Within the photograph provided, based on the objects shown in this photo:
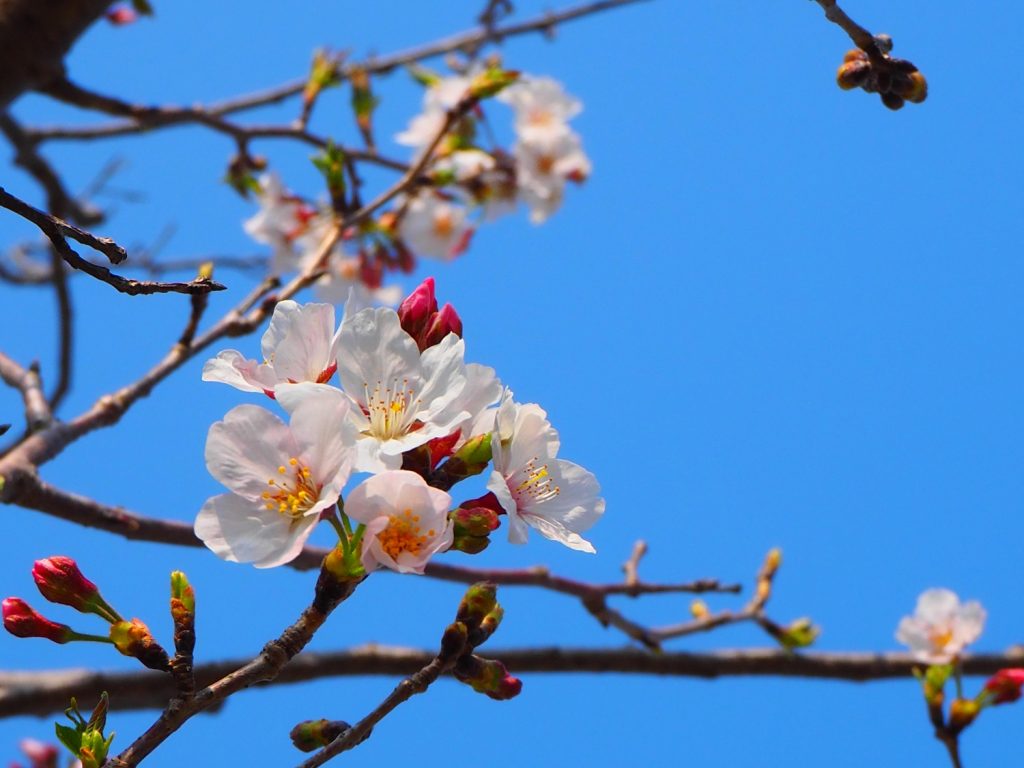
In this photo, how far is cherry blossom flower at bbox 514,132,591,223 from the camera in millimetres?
3803

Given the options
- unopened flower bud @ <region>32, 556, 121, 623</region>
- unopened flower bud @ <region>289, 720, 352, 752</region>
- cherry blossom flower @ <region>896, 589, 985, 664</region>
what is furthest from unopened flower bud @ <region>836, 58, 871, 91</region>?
cherry blossom flower @ <region>896, 589, 985, 664</region>

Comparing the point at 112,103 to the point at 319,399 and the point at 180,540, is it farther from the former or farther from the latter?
the point at 319,399

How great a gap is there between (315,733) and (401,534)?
0.29 metres

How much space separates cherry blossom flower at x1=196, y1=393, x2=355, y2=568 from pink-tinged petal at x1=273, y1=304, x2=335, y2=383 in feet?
0.38

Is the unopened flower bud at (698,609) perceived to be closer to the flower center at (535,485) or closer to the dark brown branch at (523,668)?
the dark brown branch at (523,668)

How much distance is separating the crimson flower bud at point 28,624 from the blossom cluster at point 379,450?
0.28m

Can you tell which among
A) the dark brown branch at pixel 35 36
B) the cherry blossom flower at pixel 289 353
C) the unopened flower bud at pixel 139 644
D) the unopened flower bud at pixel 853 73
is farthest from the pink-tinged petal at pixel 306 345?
the dark brown branch at pixel 35 36

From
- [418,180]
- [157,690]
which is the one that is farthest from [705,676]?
[418,180]

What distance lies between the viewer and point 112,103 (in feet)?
8.58

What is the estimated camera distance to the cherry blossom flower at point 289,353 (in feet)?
3.98

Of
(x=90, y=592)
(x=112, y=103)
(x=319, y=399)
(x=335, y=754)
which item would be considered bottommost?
(x=335, y=754)

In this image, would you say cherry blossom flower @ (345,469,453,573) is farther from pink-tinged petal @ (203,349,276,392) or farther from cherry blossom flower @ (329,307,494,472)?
pink-tinged petal @ (203,349,276,392)

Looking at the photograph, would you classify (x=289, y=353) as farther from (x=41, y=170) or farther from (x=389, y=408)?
(x=41, y=170)

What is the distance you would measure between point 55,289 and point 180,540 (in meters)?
1.69
